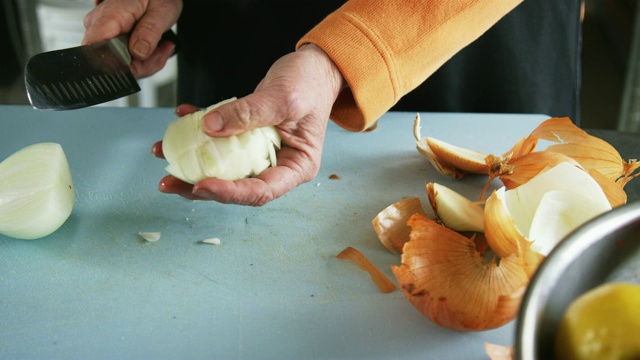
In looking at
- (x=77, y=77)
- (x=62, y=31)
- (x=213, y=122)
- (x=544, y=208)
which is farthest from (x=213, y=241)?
(x=62, y=31)

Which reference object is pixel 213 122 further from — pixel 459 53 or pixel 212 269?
pixel 459 53

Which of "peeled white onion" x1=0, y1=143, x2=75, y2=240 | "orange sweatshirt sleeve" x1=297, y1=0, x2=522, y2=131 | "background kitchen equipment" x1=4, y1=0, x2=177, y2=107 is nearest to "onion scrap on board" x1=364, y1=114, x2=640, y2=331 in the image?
"orange sweatshirt sleeve" x1=297, y1=0, x2=522, y2=131

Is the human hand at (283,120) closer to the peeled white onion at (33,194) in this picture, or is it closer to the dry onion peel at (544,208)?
the peeled white onion at (33,194)

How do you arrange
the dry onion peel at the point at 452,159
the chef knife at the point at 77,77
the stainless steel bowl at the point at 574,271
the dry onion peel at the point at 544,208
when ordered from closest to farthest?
1. the stainless steel bowl at the point at 574,271
2. the dry onion peel at the point at 544,208
3. the chef knife at the point at 77,77
4. the dry onion peel at the point at 452,159

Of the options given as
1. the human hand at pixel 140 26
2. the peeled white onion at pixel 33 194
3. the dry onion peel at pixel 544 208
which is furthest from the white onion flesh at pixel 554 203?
the human hand at pixel 140 26

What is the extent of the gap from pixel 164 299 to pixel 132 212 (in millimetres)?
214

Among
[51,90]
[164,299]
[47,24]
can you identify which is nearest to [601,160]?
[164,299]

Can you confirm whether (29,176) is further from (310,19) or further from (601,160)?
(601,160)

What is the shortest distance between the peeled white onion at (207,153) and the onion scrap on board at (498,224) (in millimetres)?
200

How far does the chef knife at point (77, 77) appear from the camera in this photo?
92cm

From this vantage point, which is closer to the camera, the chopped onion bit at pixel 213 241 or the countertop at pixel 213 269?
the countertop at pixel 213 269

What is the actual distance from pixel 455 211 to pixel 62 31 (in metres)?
1.94

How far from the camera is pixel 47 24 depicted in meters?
2.40

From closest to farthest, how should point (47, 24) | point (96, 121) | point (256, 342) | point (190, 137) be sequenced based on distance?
point (256, 342) < point (190, 137) < point (96, 121) < point (47, 24)
